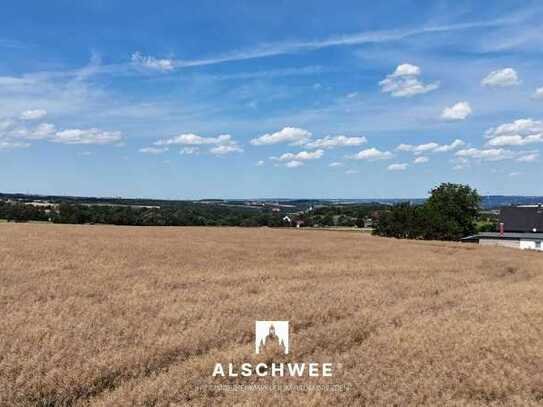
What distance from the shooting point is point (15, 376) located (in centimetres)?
840

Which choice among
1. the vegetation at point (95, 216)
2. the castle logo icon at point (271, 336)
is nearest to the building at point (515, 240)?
the vegetation at point (95, 216)

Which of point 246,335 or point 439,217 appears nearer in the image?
point 246,335

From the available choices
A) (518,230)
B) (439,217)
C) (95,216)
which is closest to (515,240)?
(518,230)

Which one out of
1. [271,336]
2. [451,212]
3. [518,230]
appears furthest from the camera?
[451,212]

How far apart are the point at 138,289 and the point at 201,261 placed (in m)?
9.34

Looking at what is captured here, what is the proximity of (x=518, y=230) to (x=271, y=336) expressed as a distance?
8354cm

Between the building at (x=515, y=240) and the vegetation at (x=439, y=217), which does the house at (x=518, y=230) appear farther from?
the vegetation at (x=439, y=217)

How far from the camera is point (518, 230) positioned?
85.8 metres

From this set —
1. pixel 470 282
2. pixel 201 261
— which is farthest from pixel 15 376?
pixel 470 282

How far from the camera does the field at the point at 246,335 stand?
8.25 m
